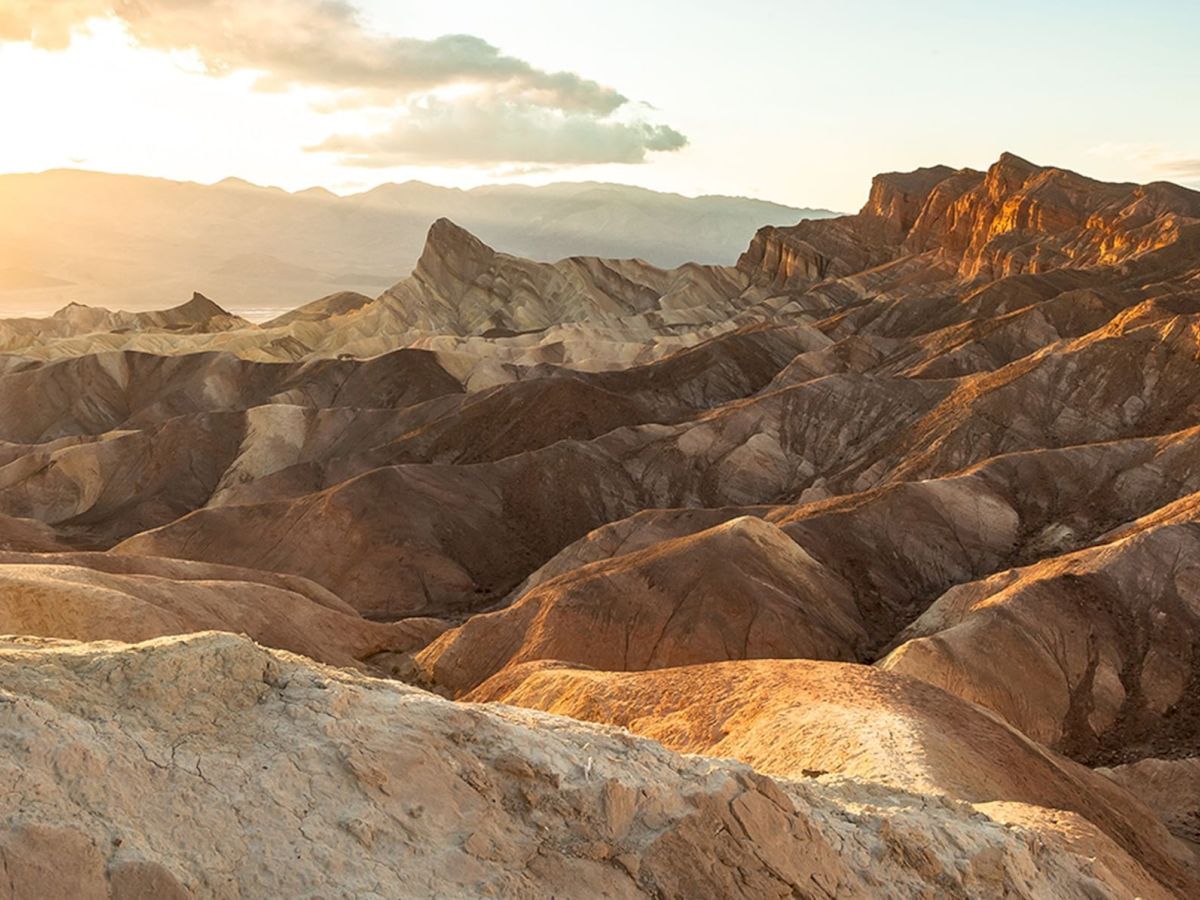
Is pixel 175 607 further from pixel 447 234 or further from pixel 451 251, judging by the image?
pixel 447 234

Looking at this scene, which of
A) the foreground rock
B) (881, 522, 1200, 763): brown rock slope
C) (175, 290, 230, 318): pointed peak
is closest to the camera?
the foreground rock

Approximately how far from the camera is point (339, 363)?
97.3 meters

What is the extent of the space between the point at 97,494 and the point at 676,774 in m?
68.5

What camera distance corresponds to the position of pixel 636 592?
128 feet

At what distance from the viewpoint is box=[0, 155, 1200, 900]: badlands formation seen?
10.3 meters

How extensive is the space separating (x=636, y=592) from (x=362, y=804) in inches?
1148

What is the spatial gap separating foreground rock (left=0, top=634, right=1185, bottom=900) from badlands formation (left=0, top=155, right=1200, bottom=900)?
0.12 ft

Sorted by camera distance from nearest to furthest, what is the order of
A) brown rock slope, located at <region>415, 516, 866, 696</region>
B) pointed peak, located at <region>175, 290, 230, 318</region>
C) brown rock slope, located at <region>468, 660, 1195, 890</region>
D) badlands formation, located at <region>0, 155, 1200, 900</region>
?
badlands formation, located at <region>0, 155, 1200, 900</region> < brown rock slope, located at <region>468, 660, 1195, 890</region> < brown rock slope, located at <region>415, 516, 866, 696</region> < pointed peak, located at <region>175, 290, 230, 318</region>

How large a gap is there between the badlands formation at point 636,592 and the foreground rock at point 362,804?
0.04 m

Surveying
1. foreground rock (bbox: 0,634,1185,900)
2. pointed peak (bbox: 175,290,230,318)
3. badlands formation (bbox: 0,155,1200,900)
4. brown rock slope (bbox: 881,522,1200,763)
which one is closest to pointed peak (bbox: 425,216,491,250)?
badlands formation (bbox: 0,155,1200,900)

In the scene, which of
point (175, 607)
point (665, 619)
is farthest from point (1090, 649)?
point (175, 607)

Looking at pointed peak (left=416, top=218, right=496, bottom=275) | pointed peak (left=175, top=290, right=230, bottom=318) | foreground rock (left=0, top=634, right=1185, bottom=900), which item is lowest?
pointed peak (left=175, top=290, right=230, bottom=318)

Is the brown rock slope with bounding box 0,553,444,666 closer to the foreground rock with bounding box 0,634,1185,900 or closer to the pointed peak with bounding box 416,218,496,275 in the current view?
the foreground rock with bounding box 0,634,1185,900

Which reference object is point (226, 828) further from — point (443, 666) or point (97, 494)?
point (97, 494)
